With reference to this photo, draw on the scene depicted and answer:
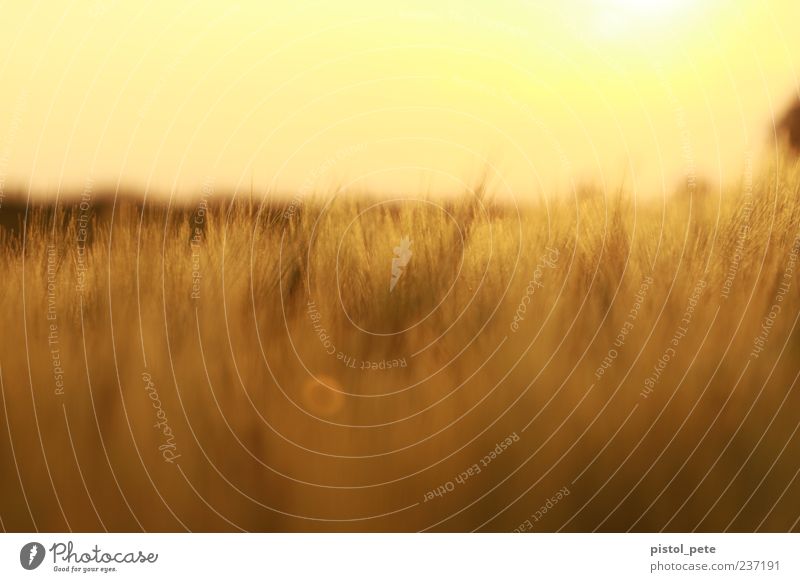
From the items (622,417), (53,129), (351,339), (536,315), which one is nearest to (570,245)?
(536,315)

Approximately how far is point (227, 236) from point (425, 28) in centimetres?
51

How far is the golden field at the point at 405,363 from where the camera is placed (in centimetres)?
125

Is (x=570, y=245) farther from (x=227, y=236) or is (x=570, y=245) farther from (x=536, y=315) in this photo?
(x=227, y=236)

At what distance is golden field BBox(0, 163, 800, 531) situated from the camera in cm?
125
